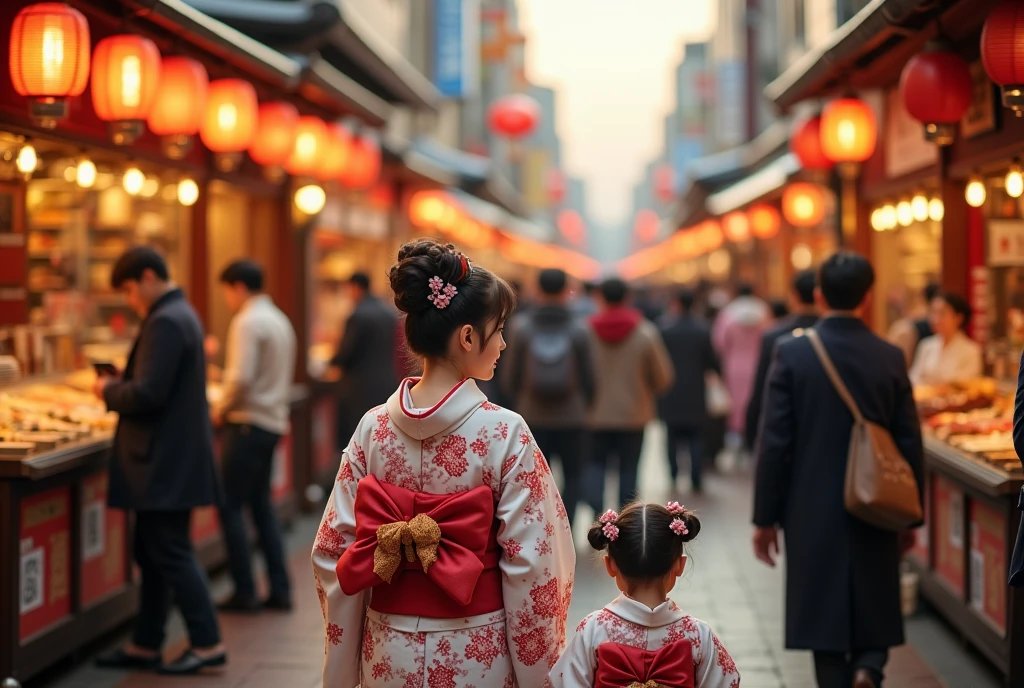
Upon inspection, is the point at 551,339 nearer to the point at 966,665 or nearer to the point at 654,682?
the point at 966,665

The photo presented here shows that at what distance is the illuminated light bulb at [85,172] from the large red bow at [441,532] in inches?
204

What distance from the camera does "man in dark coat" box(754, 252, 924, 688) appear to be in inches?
204

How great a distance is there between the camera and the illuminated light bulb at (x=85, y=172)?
780 cm

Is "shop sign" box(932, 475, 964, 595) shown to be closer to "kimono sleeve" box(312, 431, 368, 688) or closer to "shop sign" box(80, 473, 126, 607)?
"kimono sleeve" box(312, 431, 368, 688)

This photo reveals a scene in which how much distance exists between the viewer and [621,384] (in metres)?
9.89

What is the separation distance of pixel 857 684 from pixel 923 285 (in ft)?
22.7

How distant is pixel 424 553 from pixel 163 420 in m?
3.33

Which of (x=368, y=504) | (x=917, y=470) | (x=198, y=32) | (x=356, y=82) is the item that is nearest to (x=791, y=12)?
(x=356, y=82)

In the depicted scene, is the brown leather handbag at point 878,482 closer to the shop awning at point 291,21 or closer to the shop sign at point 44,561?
the shop sign at point 44,561

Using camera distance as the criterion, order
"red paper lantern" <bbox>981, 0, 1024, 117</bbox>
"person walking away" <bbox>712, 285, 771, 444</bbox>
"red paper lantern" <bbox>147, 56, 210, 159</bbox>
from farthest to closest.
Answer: "person walking away" <bbox>712, 285, 771, 444</bbox> < "red paper lantern" <bbox>147, 56, 210, 159</bbox> < "red paper lantern" <bbox>981, 0, 1024, 117</bbox>

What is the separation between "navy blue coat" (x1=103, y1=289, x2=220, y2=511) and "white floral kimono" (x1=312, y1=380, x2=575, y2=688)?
296 cm

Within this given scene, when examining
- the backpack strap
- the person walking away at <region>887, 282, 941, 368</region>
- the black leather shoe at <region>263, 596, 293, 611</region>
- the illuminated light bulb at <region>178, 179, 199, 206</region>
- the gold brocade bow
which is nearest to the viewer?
the gold brocade bow

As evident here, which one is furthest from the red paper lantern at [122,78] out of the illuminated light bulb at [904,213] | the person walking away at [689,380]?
the person walking away at [689,380]

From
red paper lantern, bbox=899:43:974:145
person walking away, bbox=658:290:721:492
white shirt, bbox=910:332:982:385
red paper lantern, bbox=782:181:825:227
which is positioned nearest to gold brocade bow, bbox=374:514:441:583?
red paper lantern, bbox=899:43:974:145
